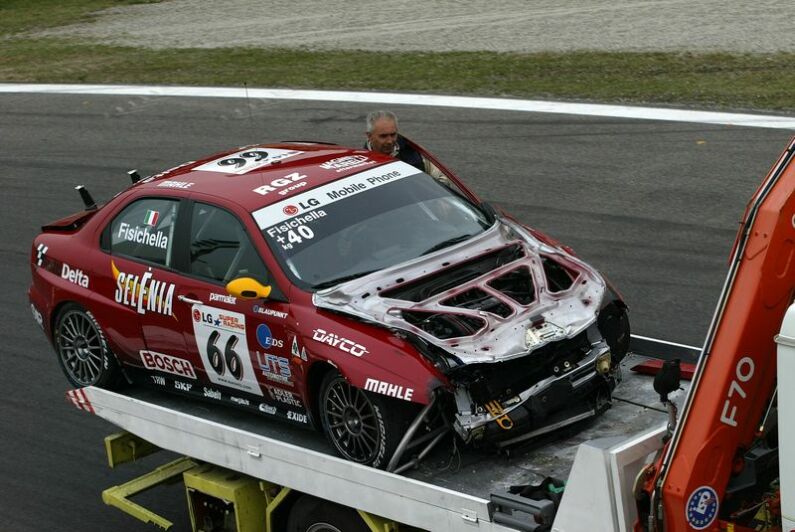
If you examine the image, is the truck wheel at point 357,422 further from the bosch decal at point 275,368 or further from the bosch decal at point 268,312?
the bosch decal at point 268,312

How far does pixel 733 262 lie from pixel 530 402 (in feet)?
5.63

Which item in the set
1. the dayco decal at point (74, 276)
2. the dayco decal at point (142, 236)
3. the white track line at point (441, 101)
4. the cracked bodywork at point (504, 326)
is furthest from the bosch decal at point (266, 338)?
the white track line at point (441, 101)

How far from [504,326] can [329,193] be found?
1700mm

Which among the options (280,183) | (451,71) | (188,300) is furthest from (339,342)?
(451,71)

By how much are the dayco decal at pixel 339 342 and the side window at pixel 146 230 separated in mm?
1500

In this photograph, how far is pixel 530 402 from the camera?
20.9ft

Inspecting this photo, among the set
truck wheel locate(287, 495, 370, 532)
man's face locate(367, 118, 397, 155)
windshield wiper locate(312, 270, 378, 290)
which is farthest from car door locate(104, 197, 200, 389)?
man's face locate(367, 118, 397, 155)

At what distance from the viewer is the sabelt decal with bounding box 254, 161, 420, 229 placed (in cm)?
738

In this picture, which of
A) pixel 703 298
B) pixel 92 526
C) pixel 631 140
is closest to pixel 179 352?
pixel 92 526

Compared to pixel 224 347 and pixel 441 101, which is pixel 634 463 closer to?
pixel 224 347

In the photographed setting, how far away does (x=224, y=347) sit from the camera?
727 cm

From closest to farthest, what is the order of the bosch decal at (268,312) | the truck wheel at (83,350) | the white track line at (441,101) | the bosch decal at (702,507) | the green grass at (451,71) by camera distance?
1. the bosch decal at (702,507)
2. the bosch decal at (268,312)
3. the truck wheel at (83,350)
4. the white track line at (441,101)
5. the green grass at (451,71)

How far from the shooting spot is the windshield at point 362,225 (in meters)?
7.15

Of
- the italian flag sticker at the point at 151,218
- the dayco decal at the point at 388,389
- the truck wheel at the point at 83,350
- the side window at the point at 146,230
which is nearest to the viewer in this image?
the dayco decal at the point at 388,389
